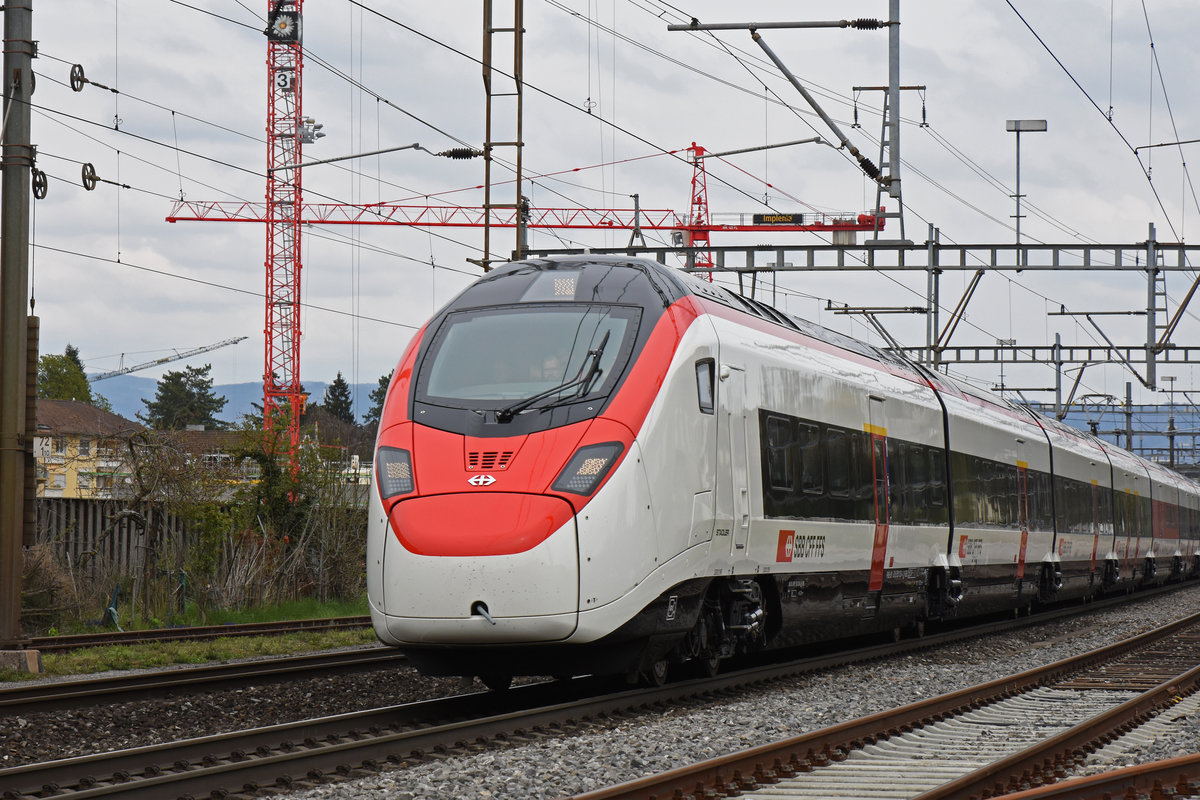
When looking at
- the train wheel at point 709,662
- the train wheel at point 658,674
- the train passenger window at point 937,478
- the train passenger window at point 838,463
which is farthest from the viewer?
the train passenger window at point 937,478

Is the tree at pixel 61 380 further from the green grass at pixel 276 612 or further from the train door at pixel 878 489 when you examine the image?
the train door at pixel 878 489

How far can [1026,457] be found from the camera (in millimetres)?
22062

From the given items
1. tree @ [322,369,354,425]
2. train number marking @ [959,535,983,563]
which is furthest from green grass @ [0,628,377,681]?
tree @ [322,369,354,425]

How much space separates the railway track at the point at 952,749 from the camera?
7.11 m

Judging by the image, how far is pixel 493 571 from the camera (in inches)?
364

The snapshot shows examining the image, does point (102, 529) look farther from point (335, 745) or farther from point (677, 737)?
point (677, 737)

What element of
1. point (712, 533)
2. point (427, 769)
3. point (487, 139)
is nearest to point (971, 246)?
point (487, 139)

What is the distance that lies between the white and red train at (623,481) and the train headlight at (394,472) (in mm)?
18

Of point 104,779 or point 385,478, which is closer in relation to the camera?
point 104,779

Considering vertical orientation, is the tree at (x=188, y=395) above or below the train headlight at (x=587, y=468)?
above

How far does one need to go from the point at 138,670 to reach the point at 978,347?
30379 millimetres

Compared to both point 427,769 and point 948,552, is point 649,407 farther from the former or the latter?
point 948,552

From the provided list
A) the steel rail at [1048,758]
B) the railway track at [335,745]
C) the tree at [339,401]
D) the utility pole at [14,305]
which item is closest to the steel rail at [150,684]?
the utility pole at [14,305]

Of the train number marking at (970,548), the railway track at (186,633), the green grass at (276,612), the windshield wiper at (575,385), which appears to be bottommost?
the green grass at (276,612)
